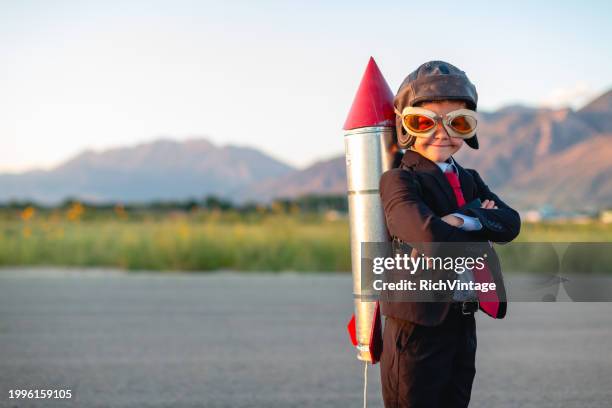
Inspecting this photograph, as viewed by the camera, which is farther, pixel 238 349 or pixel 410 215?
pixel 238 349

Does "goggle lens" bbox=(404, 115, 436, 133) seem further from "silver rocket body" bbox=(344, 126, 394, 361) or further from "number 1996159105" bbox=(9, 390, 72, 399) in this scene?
"number 1996159105" bbox=(9, 390, 72, 399)

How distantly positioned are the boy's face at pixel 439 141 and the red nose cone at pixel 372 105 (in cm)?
16

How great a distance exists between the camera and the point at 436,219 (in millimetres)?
2566

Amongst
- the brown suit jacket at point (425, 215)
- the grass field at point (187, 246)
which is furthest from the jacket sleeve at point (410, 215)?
the grass field at point (187, 246)

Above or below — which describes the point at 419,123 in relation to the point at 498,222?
above

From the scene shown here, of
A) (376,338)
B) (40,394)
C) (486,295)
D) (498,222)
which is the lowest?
(40,394)

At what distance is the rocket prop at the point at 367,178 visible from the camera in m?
2.85

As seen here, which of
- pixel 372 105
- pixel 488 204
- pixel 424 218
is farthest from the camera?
pixel 372 105

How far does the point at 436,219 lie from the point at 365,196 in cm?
37

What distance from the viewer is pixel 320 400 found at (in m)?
4.90

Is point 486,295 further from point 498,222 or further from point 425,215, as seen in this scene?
point 425,215

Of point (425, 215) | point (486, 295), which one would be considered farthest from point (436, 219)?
point (486, 295)

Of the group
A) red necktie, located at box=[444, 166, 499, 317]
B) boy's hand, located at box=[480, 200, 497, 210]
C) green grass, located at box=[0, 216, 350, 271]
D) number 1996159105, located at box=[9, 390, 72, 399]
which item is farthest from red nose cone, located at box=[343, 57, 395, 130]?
green grass, located at box=[0, 216, 350, 271]

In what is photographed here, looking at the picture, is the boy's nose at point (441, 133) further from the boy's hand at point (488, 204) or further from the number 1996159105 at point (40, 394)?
the number 1996159105 at point (40, 394)
